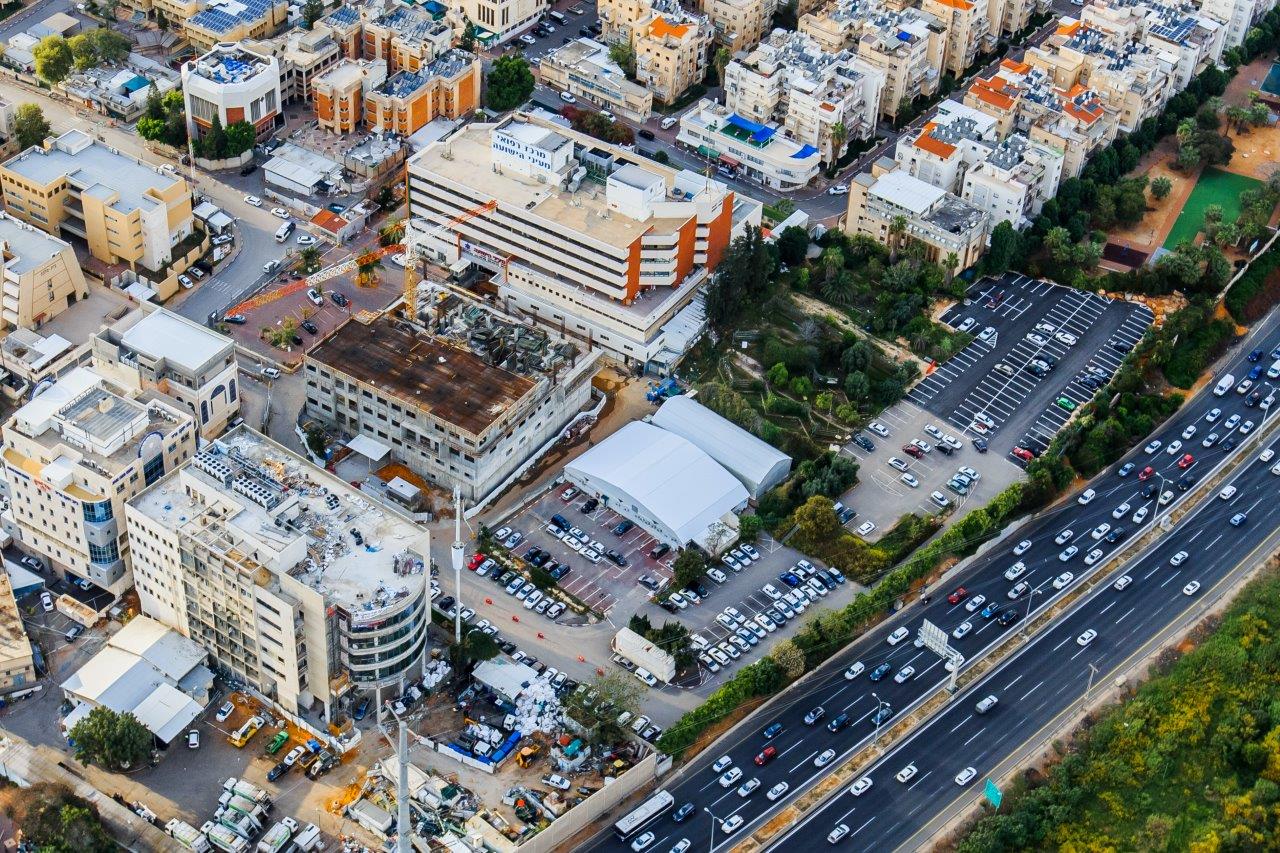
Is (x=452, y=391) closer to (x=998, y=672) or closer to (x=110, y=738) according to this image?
(x=110, y=738)

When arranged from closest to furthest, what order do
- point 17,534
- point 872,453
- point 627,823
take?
point 627,823
point 17,534
point 872,453

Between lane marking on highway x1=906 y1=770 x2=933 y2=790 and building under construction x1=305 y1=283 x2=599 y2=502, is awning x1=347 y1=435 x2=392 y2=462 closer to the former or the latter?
building under construction x1=305 y1=283 x2=599 y2=502

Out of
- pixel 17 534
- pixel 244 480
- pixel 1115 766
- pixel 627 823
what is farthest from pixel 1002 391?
pixel 17 534

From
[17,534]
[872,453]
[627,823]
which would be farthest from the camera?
[872,453]

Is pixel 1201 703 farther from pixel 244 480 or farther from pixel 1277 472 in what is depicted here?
pixel 244 480

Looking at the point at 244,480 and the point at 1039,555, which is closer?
the point at 244,480

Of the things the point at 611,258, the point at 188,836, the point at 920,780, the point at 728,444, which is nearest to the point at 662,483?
the point at 728,444

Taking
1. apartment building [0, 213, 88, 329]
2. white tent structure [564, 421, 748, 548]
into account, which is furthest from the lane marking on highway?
apartment building [0, 213, 88, 329]
